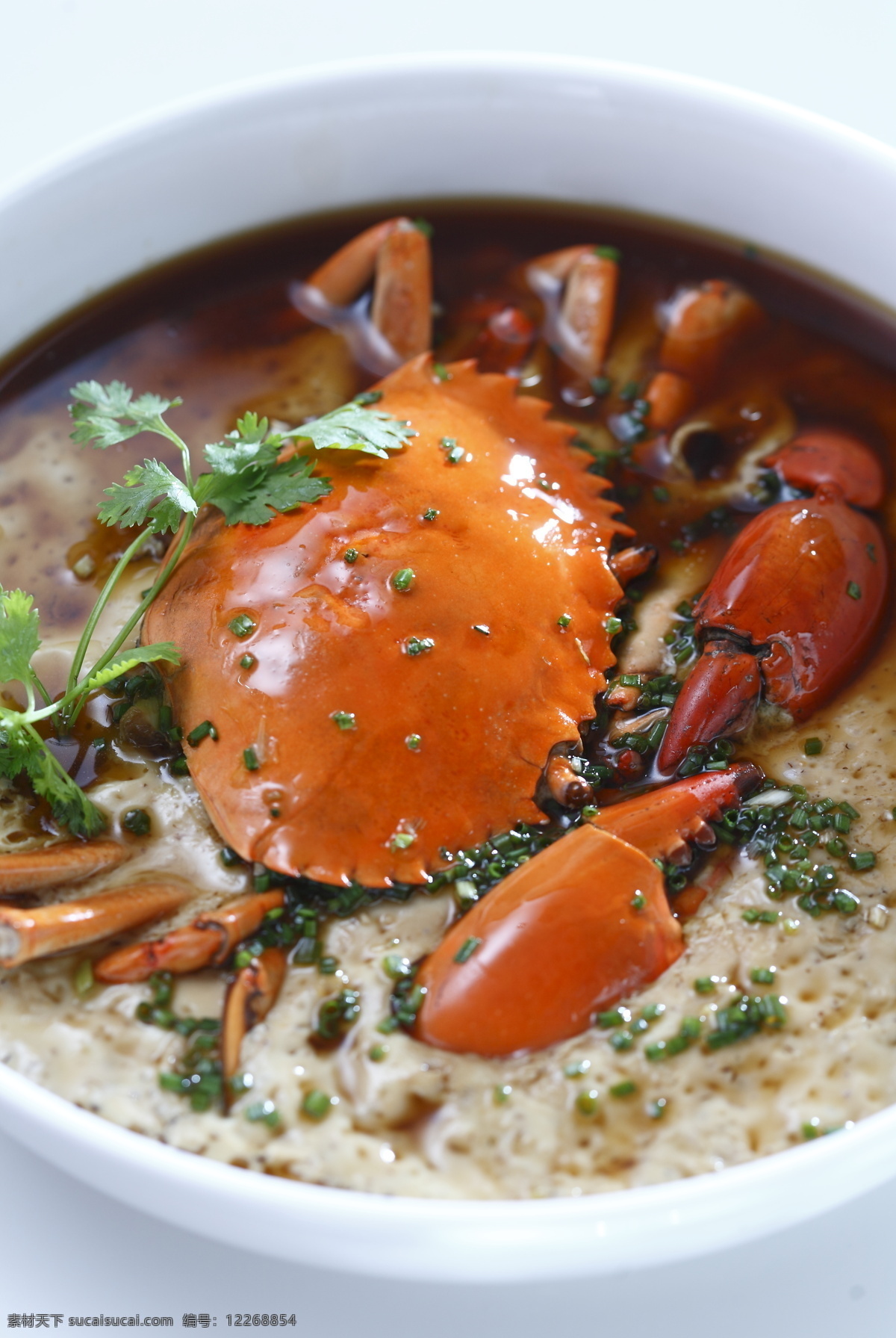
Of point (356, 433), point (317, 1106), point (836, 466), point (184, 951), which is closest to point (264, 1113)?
point (317, 1106)

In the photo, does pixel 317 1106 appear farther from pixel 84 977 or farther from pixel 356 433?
pixel 356 433

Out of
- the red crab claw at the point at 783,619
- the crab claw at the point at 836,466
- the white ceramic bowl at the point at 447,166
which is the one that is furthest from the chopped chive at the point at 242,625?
the crab claw at the point at 836,466

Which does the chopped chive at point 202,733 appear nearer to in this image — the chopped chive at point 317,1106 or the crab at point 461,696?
the crab at point 461,696

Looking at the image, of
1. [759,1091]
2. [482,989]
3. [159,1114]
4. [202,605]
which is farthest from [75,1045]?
[759,1091]

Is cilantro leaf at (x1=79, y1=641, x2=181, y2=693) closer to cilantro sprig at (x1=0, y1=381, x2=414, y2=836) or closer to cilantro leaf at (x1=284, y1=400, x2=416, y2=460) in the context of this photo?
cilantro sprig at (x1=0, y1=381, x2=414, y2=836)

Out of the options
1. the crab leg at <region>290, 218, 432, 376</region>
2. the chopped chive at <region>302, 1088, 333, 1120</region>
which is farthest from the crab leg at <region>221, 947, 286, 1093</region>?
the crab leg at <region>290, 218, 432, 376</region>

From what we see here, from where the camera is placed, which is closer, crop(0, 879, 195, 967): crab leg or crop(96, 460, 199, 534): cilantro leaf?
crop(0, 879, 195, 967): crab leg
